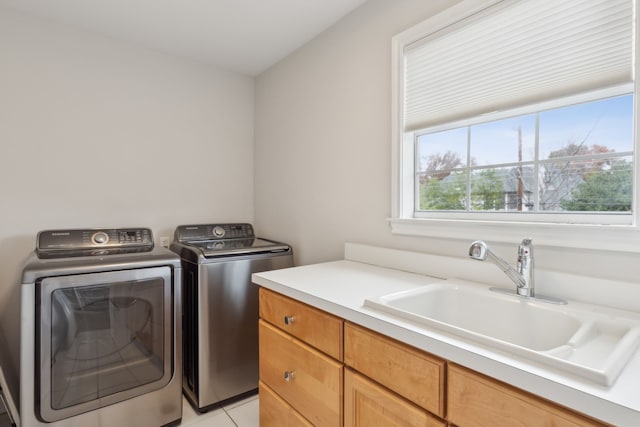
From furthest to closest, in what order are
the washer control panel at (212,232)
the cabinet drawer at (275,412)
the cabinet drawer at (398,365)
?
1. the washer control panel at (212,232)
2. the cabinet drawer at (275,412)
3. the cabinet drawer at (398,365)

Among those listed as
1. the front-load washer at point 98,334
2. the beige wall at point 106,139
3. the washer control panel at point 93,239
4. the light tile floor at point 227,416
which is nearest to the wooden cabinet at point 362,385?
the light tile floor at point 227,416

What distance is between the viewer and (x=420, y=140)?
1739 mm

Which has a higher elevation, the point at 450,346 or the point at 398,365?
the point at 450,346

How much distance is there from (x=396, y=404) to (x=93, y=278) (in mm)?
1487

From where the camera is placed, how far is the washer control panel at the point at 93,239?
1.88 m

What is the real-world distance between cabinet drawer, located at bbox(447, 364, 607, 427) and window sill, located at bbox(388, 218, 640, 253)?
25.9 inches

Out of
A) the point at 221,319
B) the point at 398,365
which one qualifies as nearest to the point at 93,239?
the point at 221,319

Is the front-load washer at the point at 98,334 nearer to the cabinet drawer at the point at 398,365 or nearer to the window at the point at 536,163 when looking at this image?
the cabinet drawer at the point at 398,365

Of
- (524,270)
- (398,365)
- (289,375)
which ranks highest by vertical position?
(524,270)

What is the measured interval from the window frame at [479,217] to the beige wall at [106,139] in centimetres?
158

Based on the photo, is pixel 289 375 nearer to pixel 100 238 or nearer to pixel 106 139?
pixel 100 238

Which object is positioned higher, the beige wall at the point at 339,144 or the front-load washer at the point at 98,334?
the beige wall at the point at 339,144

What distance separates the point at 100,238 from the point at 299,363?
59.6 inches

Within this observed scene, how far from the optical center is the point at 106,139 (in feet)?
7.24
